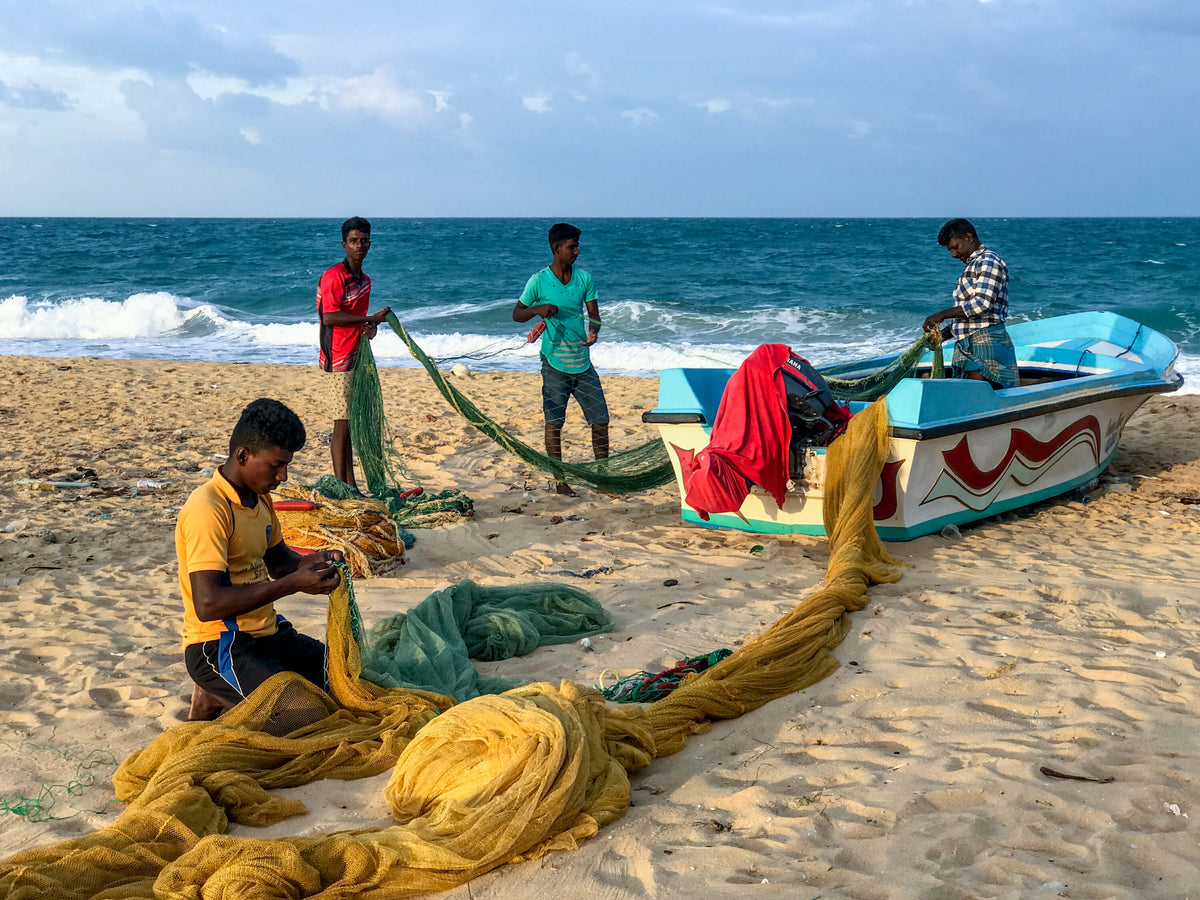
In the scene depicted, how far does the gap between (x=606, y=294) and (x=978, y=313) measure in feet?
63.3

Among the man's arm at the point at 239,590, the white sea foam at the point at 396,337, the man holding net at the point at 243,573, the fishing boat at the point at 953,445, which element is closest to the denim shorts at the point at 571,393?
the fishing boat at the point at 953,445

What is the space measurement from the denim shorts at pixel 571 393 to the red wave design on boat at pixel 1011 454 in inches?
90.7

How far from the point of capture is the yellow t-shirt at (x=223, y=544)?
326 cm

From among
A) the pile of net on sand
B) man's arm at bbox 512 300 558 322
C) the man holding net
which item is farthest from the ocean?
the man holding net

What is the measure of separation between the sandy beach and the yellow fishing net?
9 cm

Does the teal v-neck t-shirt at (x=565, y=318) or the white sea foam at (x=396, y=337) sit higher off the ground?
the teal v-neck t-shirt at (x=565, y=318)

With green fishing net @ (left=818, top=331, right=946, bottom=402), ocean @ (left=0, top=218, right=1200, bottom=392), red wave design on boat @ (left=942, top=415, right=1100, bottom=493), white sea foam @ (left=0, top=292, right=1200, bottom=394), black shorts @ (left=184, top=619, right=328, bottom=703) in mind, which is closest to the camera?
black shorts @ (left=184, top=619, right=328, bottom=703)

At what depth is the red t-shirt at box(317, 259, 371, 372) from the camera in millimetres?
6273

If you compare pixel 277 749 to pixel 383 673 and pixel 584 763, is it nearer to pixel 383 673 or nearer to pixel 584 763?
pixel 383 673

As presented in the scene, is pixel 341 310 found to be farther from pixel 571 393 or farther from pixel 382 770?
pixel 382 770

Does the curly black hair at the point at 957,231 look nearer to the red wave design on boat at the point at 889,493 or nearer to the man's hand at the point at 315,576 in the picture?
the red wave design on boat at the point at 889,493

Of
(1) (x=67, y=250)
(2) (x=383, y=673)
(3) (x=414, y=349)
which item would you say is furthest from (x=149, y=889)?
(1) (x=67, y=250)

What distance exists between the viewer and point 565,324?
6.72 metres

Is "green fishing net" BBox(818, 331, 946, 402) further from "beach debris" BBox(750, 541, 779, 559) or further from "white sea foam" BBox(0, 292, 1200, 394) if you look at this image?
"white sea foam" BBox(0, 292, 1200, 394)
